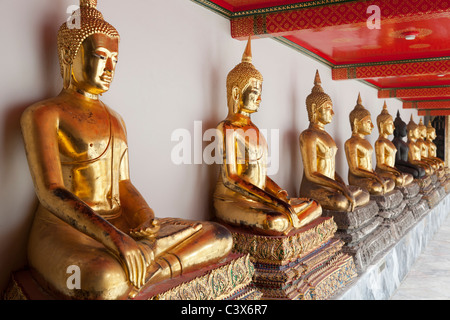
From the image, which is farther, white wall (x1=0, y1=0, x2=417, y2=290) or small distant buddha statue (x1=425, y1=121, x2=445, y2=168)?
small distant buddha statue (x1=425, y1=121, x2=445, y2=168)

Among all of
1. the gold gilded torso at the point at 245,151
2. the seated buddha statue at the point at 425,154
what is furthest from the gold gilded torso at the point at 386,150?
the gold gilded torso at the point at 245,151

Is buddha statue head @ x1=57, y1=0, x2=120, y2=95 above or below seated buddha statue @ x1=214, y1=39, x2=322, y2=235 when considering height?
above

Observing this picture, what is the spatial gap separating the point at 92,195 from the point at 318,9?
227 centimetres

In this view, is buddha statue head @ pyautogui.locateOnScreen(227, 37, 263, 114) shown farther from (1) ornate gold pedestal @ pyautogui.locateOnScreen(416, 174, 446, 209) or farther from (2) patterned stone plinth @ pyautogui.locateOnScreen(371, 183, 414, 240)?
(1) ornate gold pedestal @ pyautogui.locateOnScreen(416, 174, 446, 209)

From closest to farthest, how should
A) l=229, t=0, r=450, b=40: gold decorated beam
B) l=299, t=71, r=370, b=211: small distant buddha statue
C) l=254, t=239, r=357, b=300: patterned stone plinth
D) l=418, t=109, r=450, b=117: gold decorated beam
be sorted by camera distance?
l=254, t=239, r=357, b=300: patterned stone plinth → l=229, t=0, r=450, b=40: gold decorated beam → l=299, t=71, r=370, b=211: small distant buddha statue → l=418, t=109, r=450, b=117: gold decorated beam

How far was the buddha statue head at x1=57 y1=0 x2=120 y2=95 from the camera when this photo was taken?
7.40 ft

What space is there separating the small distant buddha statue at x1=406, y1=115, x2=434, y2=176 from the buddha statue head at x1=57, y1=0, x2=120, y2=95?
7101mm

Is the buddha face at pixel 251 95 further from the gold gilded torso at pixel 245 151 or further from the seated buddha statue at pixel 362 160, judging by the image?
the seated buddha statue at pixel 362 160

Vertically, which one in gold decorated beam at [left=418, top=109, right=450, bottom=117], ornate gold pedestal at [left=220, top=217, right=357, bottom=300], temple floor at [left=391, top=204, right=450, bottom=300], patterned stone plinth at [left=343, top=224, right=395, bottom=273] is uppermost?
gold decorated beam at [left=418, top=109, right=450, bottom=117]

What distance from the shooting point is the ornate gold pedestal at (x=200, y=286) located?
6.40 feet

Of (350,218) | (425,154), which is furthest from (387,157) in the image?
(425,154)

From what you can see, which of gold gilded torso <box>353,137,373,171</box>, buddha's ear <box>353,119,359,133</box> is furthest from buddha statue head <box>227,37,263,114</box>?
buddha's ear <box>353,119,359,133</box>

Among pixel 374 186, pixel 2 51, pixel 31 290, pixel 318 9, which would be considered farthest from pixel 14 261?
pixel 374 186

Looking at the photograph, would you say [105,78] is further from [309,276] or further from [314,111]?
[314,111]
